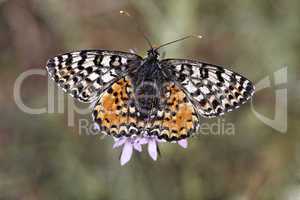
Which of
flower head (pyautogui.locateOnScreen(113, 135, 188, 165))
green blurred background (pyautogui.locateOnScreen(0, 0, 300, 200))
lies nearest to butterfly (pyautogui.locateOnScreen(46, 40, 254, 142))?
flower head (pyautogui.locateOnScreen(113, 135, 188, 165))

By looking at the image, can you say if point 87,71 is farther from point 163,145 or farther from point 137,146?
point 163,145

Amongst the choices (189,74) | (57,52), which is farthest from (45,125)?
(189,74)

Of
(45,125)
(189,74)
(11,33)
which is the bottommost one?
(45,125)

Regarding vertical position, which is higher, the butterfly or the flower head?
the butterfly

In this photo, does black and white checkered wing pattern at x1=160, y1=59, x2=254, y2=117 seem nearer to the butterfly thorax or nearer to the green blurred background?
the butterfly thorax

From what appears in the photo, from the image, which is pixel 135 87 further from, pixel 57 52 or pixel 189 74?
pixel 57 52

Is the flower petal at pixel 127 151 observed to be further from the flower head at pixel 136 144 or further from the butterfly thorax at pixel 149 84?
the butterfly thorax at pixel 149 84

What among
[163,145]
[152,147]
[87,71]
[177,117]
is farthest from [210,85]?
[163,145]

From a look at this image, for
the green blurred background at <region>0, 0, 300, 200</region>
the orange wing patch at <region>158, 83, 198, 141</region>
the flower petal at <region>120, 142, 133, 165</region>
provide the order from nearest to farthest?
the orange wing patch at <region>158, 83, 198, 141</region> < the flower petal at <region>120, 142, 133, 165</region> < the green blurred background at <region>0, 0, 300, 200</region>

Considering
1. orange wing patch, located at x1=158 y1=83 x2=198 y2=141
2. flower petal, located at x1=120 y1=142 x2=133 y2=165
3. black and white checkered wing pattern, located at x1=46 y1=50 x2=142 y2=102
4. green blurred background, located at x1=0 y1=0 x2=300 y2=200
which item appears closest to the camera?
orange wing patch, located at x1=158 y1=83 x2=198 y2=141
